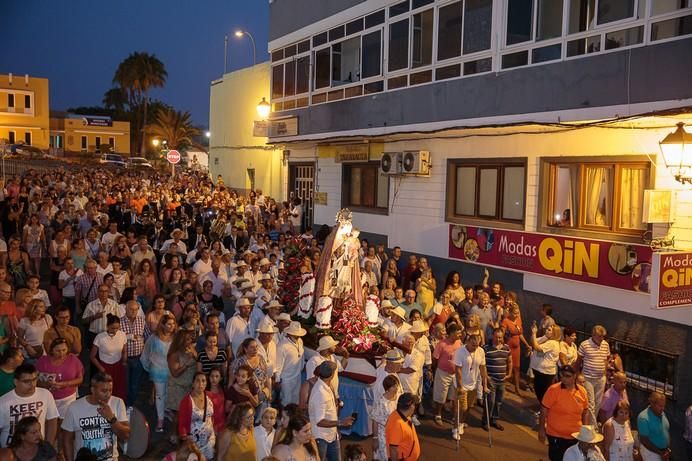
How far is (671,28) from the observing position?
10430mm

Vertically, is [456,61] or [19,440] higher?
[456,61]

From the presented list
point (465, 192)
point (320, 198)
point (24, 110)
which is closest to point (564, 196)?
point (465, 192)

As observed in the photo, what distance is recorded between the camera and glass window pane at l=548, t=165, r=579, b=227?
41.4ft

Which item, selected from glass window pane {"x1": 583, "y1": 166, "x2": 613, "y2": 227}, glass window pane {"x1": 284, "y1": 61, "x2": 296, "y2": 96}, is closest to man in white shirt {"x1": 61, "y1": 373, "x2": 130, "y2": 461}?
glass window pane {"x1": 583, "y1": 166, "x2": 613, "y2": 227}

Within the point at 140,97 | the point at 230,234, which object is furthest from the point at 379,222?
the point at 140,97

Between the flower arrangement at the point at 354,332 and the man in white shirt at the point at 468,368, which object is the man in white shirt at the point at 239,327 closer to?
the flower arrangement at the point at 354,332

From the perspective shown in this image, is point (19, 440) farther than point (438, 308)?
No

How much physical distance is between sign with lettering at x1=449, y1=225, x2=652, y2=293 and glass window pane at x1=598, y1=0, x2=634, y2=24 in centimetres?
376

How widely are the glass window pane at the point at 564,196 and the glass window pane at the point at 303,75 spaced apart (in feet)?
33.8

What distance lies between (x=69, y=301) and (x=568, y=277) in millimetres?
8900

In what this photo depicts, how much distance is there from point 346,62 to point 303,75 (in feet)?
8.21

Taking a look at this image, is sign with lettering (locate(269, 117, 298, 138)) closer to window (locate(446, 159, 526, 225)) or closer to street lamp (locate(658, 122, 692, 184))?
window (locate(446, 159, 526, 225))

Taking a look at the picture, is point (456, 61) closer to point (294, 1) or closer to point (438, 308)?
point (438, 308)

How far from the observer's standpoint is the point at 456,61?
1488 cm
